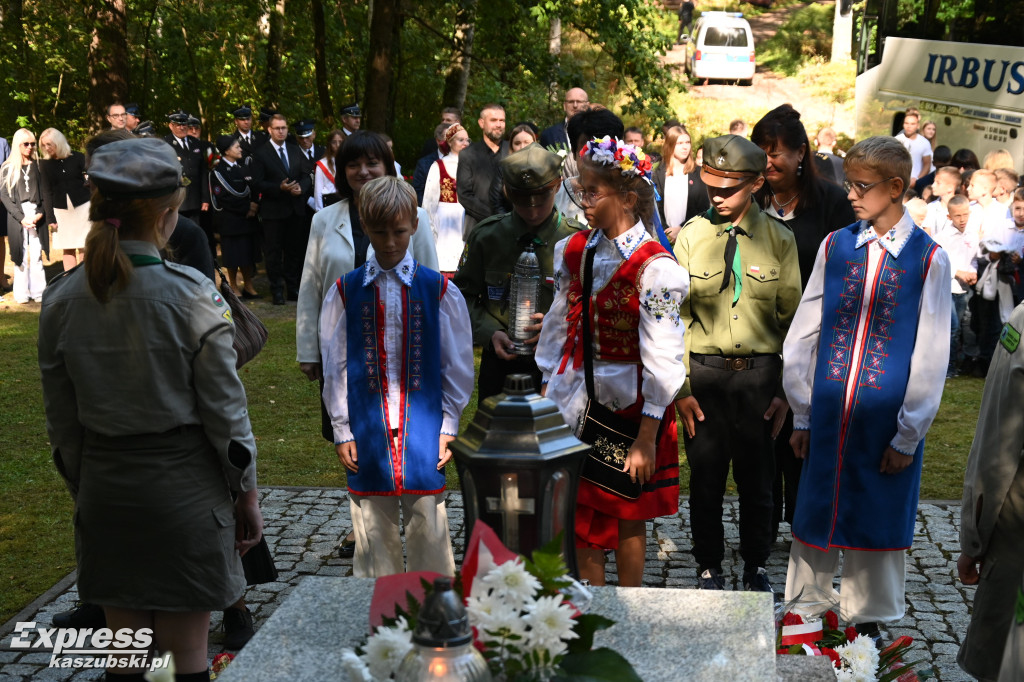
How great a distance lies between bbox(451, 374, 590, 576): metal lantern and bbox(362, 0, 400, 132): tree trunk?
14.3 m

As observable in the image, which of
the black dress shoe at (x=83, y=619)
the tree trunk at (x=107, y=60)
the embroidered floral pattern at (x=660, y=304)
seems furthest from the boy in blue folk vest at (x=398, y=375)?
the tree trunk at (x=107, y=60)

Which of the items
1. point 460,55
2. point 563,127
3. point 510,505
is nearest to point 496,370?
point 510,505

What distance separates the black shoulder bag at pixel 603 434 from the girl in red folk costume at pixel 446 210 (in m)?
7.07

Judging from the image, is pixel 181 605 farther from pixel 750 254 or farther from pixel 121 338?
pixel 750 254

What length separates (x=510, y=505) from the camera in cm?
281

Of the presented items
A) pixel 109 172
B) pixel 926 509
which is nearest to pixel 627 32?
pixel 926 509

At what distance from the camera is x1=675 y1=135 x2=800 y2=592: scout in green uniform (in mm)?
5234

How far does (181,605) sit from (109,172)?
1.37 metres

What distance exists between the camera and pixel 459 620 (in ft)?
6.91

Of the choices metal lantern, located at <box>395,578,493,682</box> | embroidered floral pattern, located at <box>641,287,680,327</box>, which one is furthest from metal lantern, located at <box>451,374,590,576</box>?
embroidered floral pattern, located at <box>641,287,680,327</box>

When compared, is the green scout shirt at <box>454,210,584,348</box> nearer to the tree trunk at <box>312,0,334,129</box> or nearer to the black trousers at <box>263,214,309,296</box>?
the black trousers at <box>263,214,309,296</box>

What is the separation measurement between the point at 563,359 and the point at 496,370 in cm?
98

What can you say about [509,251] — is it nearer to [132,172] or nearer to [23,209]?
[132,172]

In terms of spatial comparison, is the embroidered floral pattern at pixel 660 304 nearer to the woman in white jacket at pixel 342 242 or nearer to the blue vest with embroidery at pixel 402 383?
the blue vest with embroidery at pixel 402 383
